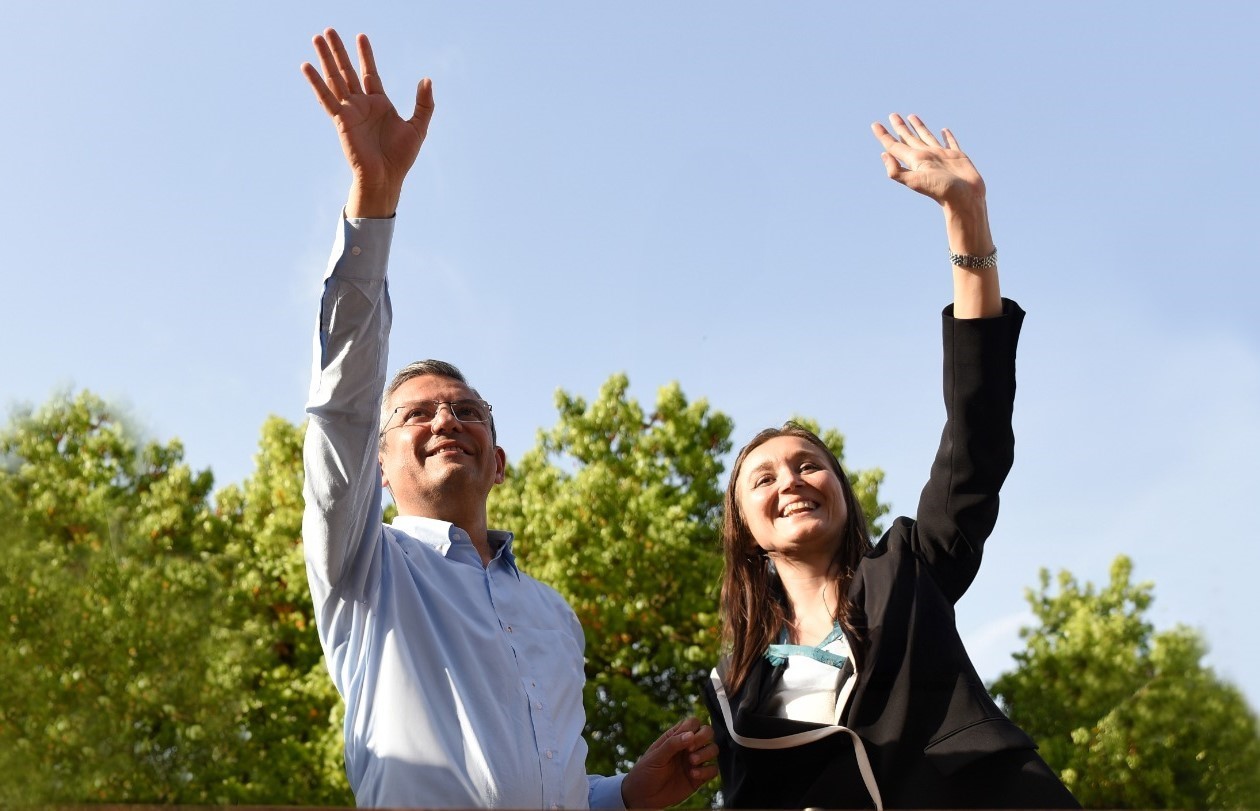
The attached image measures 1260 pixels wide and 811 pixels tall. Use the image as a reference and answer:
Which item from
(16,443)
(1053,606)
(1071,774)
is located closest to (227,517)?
(16,443)

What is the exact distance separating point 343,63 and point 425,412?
123cm

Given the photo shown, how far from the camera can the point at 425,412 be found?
4117 mm

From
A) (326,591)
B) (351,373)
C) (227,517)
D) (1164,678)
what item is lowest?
(326,591)

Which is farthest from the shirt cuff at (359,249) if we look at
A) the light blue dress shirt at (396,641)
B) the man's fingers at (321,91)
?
the man's fingers at (321,91)

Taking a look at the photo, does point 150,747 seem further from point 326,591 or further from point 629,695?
point 326,591

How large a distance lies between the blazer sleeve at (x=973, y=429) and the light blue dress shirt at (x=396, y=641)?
4.15 ft

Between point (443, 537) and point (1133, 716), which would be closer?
point (443, 537)

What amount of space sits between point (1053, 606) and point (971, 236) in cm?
2155

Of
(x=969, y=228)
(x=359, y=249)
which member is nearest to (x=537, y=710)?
(x=359, y=249)

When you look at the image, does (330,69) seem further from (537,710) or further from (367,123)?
(537,710)

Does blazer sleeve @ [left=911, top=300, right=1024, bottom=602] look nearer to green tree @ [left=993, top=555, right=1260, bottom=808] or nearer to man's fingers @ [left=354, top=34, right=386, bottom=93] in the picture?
man's fingers @ [left=354, top=34, right=386, bottom=93]

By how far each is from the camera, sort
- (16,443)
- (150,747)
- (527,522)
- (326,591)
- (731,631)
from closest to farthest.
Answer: (326,591), (731,631), (150,747), (527,522), (16,443)

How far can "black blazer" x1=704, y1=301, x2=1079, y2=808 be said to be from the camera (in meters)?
3.21

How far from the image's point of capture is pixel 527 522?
1723cm
